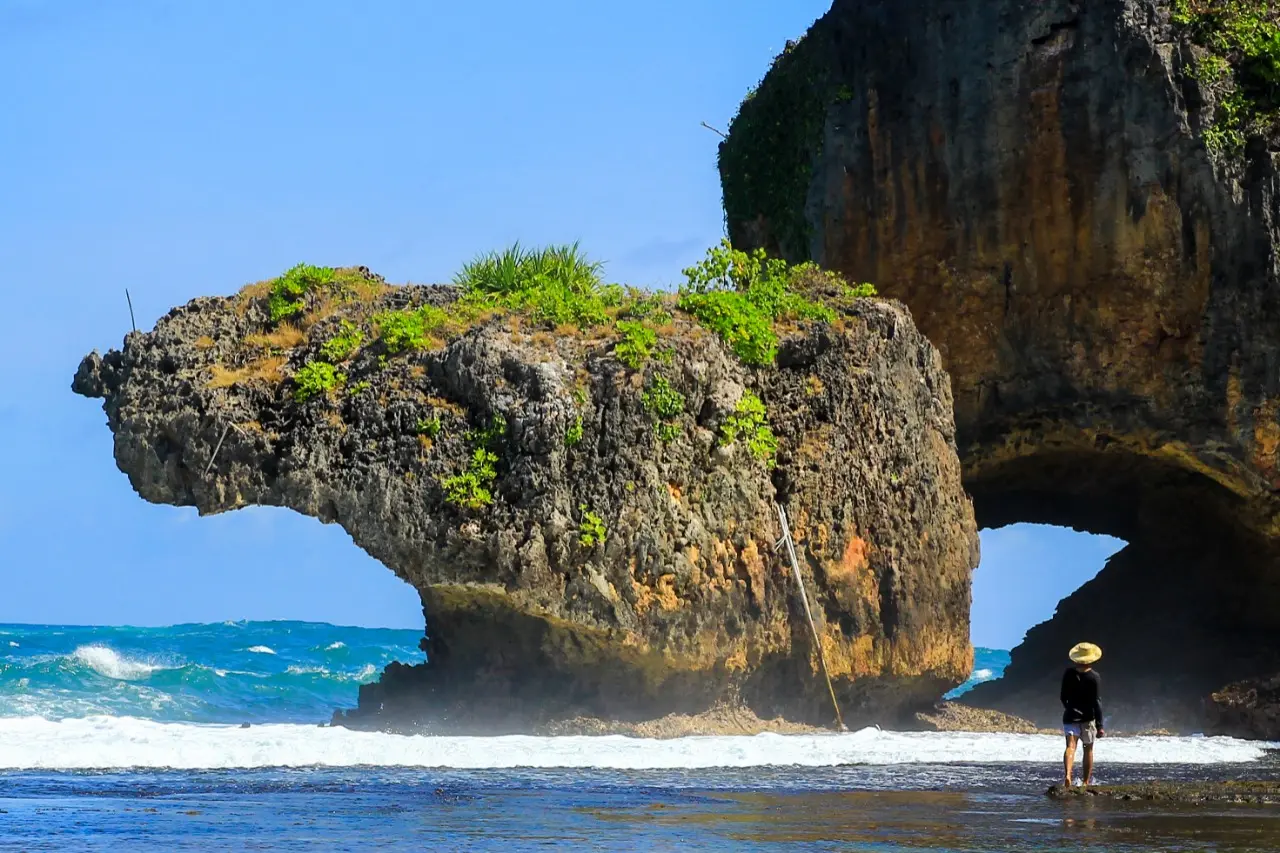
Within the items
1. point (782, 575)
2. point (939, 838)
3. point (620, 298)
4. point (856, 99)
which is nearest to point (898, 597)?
point (782, 575)

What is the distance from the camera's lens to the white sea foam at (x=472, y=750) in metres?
13.5

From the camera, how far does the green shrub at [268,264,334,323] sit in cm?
1862

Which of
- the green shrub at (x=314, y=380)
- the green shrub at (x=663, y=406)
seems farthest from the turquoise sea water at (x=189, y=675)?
the green shrub at (x=663, y=406)

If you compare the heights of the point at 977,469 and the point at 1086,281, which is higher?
the point at 1086,281

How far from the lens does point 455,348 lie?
17297 mm

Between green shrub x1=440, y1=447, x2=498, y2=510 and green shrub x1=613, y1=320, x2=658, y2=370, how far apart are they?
6.01 feet

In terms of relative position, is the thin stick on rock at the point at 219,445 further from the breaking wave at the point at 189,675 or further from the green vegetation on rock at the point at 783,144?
the green vegetation on rock at the point at 783,144

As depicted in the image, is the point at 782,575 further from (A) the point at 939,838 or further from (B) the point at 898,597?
(A) the point at 939,838

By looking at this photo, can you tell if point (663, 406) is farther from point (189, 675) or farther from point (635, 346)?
point (189, 675)

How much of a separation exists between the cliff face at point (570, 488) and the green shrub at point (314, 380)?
0.04 m

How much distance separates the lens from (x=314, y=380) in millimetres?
17500

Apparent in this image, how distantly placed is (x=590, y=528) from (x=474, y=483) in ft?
4.41

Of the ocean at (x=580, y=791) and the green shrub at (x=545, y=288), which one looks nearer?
the ocean at (x=580, y=791)

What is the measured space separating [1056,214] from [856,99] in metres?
3.36
